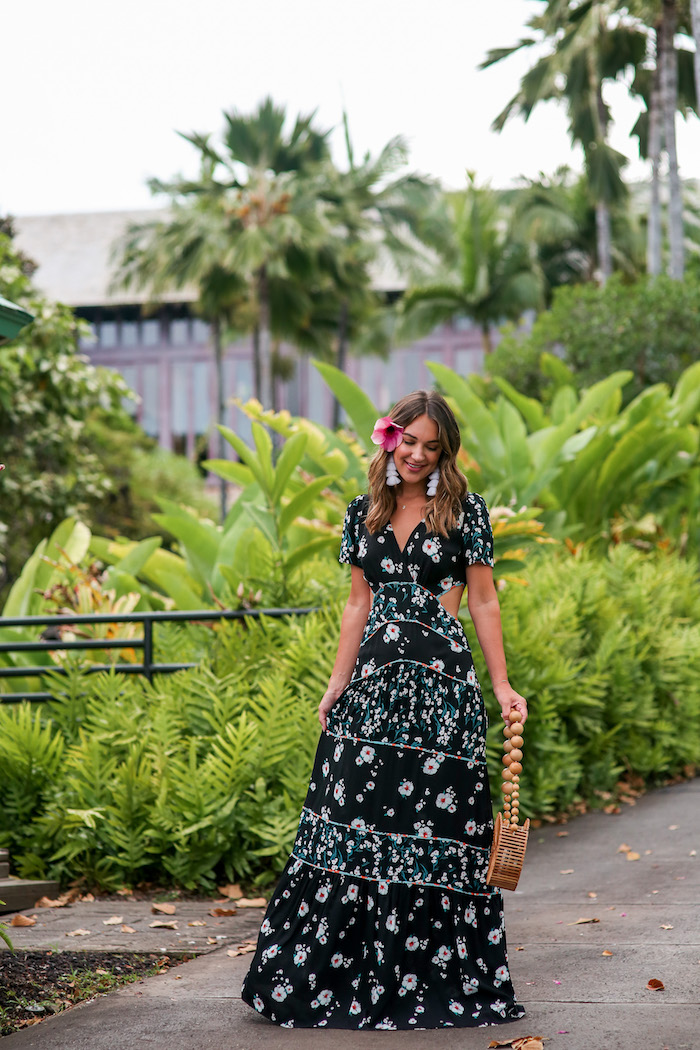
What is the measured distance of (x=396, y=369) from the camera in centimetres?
3997

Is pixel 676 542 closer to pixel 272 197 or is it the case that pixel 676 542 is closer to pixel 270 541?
pixel 270 541

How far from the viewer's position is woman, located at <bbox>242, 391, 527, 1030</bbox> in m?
3.33

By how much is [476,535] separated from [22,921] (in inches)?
103

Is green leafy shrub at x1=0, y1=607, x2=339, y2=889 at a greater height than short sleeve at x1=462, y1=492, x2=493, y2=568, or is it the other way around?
short sleeve at x1=462, y1=492, x2=493, y2=568

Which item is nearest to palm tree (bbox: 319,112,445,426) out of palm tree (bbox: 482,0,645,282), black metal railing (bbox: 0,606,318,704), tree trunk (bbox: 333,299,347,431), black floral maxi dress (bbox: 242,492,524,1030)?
tree trunk (bbox: 333,299,347,431)

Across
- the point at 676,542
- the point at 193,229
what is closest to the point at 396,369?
the point at 193,229

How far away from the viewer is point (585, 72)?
25.2 m

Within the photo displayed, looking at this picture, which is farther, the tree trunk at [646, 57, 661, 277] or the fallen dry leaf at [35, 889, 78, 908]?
the tree trunk at [646, 57, 661, 277]

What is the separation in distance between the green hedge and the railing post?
0.09m

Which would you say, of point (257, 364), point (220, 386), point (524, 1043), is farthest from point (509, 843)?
point (220, 386)

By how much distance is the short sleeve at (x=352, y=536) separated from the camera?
3.59 m

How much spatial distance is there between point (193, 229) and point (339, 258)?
13.3ft

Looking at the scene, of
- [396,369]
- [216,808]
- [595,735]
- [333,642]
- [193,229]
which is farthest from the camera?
[396,369]

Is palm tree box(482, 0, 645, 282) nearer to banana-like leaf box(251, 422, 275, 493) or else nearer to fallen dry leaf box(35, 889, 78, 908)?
banana-like leaf box(251, 422, 275, 493)
